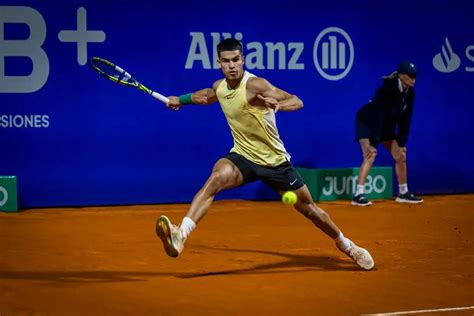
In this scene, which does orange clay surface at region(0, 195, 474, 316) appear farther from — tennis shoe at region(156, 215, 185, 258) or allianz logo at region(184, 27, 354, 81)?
allianz logo at region(184, 27, 354, 81)

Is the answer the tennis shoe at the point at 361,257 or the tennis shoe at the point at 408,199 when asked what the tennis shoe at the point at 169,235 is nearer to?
the tennis shoe at the point at 361,257

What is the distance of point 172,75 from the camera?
12203 millimetres

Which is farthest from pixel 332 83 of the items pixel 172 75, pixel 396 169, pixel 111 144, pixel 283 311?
pixel 283 311

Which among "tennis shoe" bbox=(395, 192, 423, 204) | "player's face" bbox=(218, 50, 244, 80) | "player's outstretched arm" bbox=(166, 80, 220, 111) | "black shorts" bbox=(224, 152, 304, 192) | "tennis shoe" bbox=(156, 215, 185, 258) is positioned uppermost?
"player's face" bbox=(218, 50, 244, 80)

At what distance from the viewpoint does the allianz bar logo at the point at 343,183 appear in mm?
12531

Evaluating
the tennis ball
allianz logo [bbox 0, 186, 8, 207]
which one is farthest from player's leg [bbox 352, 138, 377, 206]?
the tennis ball

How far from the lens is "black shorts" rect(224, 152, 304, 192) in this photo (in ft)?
24.0

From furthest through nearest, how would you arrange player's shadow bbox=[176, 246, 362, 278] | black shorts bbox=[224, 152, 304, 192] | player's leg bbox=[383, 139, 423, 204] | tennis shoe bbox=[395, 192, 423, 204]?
1. tennis shoe bbox=[395, 192, 423, 204]
2. player's leg bbox=[383, 139, 423, 204]
3. player's shadow bbox=[176, 246, 362, 278]
4. black shorts bbox=[224, 152, 304, 192]

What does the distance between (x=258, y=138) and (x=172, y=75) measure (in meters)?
5.03

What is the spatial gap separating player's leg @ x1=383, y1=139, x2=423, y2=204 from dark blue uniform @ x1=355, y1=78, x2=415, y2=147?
0.10 meters

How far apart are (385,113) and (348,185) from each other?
1192 mm

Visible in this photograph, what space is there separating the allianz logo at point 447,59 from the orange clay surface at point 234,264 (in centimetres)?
243

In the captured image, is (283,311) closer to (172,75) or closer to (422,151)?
(172,75)

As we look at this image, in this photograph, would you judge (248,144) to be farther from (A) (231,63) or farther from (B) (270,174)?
(A) (231,63)
